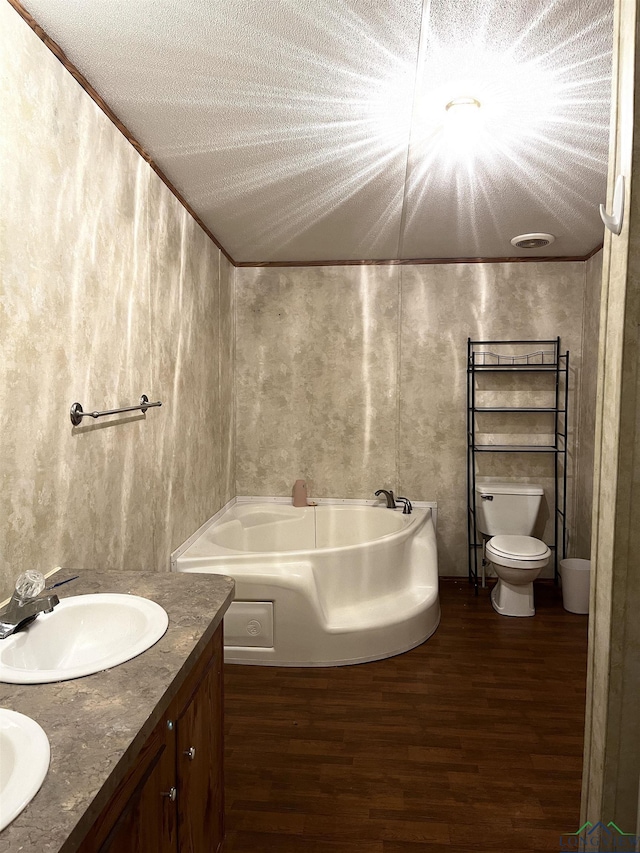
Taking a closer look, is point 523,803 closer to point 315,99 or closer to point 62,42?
point 315,99

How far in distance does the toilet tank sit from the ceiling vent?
5.12ft

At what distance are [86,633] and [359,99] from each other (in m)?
1.85

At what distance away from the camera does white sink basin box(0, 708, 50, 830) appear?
806 mm

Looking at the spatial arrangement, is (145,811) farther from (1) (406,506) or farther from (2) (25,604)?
(1) (406,506)

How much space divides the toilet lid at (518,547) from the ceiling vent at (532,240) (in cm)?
182

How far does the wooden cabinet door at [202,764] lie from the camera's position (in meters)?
1.32

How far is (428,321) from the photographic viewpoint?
4.12 metres

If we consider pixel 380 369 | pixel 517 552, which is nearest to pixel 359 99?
pixel 380 369

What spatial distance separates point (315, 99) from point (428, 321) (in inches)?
90.8

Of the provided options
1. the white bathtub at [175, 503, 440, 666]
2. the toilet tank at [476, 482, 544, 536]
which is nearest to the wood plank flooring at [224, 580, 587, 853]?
the white bathtub at [175, 503, 440, 666]

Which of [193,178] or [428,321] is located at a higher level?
[193,178]

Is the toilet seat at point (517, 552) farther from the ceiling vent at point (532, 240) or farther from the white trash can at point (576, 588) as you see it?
the ceiling vent at point (532, 240)

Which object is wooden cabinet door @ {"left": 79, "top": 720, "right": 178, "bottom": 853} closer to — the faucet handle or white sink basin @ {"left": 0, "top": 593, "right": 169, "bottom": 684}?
white sink basin @ {"left": 0, "top": 593, "right": 169, "bottom": 684}

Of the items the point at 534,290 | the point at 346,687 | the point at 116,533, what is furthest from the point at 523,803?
the point at 534,290
